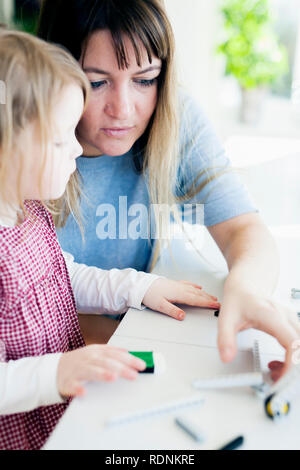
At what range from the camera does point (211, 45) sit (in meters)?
2.94

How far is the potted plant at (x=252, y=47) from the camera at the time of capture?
9.25 ft

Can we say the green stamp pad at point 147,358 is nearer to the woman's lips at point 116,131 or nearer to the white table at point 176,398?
the white table at point 176,398

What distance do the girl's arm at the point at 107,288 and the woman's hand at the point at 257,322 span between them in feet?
0.63

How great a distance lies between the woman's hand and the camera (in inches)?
22.5

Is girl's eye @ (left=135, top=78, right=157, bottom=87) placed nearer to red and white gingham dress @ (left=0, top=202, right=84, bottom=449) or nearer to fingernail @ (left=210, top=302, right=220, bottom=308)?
red and white gingham dress @ (left=0, top=202, right=84, bottom=449)

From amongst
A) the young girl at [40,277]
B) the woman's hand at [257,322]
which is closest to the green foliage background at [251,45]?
the young girl at [40,277]

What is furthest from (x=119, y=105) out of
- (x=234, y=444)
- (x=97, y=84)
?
(x=234, y=444)

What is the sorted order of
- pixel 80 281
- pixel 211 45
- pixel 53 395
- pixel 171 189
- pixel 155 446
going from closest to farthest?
1. pixel 155 446
2. pixel 53 395
3. pixel 80 281
4. pixel 171 189
5. pixel 211 45

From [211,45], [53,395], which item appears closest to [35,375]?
[53,395]

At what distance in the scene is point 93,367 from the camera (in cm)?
56

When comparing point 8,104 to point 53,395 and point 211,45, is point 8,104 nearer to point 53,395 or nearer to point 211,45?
point 53,395

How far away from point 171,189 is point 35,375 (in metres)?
0.53

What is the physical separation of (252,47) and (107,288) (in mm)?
2547

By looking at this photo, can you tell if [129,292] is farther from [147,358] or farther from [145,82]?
[145,82]
